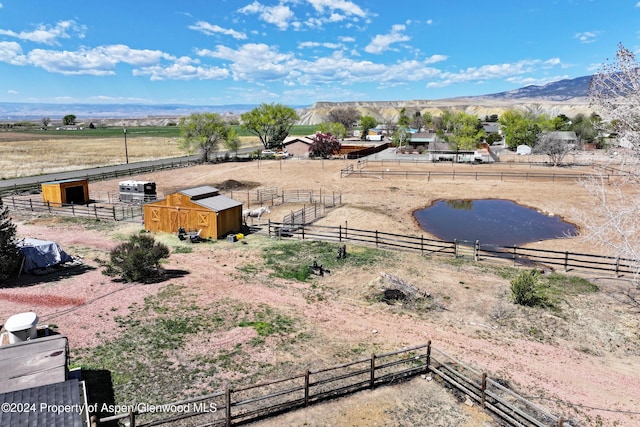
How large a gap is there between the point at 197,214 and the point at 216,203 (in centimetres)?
138

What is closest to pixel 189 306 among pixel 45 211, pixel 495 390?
pixel 495 390

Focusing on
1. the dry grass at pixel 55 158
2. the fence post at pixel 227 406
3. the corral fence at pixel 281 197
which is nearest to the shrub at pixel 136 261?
A: the fence post at pixel 227 406

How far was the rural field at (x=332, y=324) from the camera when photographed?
1066 cm

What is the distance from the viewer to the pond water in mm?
29359

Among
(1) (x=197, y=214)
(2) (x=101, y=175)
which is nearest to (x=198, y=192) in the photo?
(1) (x=197, y=214)

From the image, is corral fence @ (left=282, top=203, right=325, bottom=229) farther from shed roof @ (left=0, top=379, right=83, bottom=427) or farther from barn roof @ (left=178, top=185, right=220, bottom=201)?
shed roof @ (left=0, top=379, right=83, bottom=427)

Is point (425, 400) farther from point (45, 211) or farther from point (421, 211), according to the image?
point (45, 211)

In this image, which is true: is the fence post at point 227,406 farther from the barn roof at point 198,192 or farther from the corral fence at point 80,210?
the corral fence at point 80,210

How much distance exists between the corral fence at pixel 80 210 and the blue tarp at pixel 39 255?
11057 millimetres

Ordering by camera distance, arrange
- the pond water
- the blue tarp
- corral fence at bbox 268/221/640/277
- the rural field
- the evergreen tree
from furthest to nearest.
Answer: the pond water → corral fence at bbox 268/221/640/277 → the blue tarp → the evergreen tree → the rural field

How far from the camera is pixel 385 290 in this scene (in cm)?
1700

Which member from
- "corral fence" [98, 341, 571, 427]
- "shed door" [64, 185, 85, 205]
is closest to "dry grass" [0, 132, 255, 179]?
"shed door" [64, 185, 85, 205]

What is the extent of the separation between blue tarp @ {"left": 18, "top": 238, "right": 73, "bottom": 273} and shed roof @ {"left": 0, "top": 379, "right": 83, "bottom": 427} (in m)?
13.3

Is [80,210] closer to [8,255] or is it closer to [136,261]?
[8,255]
